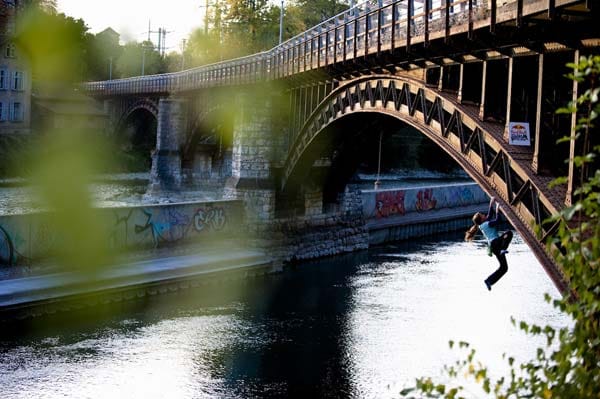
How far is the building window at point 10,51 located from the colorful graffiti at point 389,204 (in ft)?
111

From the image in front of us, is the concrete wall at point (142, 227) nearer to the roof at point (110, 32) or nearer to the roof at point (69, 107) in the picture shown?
the roof at point (69, 107)

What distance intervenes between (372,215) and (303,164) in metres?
9.46

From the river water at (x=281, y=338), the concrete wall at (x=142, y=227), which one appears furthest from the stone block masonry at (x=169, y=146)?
the river water at (x=281, y=338)

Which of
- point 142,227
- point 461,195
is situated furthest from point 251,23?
point 142,227

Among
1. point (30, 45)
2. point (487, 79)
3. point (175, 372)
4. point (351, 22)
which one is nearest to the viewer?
point (487, 79)

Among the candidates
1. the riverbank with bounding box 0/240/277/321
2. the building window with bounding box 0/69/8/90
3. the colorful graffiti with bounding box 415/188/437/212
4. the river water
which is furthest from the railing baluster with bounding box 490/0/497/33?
the building window with bounding box 0/69/8/90

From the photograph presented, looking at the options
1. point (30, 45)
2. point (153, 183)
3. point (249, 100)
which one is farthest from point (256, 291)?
point (30, 45)

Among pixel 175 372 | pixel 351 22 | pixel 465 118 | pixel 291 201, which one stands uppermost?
pixel 351 22

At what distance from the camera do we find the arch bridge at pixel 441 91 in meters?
14.9

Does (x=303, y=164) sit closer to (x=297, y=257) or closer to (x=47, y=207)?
(x=297, y=257)

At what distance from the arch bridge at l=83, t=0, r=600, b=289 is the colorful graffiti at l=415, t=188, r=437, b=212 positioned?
39.9 feet

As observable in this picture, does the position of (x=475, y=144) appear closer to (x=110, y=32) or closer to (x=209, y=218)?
(x=209, y=218)

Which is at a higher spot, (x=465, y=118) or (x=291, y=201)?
(x=465, y=118)

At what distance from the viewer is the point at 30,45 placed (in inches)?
2709
